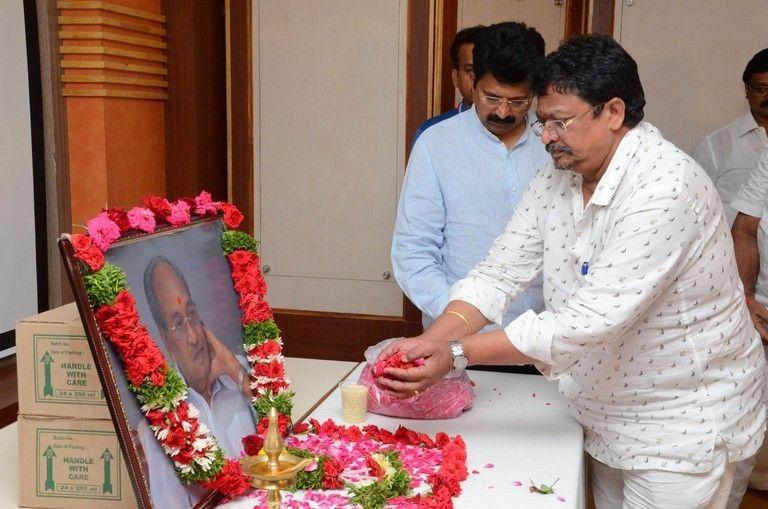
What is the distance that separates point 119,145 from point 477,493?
8.29 feet

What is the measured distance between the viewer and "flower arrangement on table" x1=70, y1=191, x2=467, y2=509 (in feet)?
4.25

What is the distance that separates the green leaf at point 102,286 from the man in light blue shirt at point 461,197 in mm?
1269

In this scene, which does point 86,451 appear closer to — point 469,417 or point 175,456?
point 175,456

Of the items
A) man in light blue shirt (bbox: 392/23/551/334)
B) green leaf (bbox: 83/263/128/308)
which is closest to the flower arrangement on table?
green leaf (bbox: 83/263/128/308)

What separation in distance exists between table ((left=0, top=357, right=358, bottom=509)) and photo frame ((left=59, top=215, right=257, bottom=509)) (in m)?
0.38

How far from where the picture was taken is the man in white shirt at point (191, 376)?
134 centimetres

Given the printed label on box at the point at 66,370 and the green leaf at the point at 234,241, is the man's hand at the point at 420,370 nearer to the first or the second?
the green leaf at the point at 234,241

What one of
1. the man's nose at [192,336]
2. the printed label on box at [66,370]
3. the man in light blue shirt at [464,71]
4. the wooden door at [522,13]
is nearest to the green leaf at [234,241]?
the man's nose at [192,336]

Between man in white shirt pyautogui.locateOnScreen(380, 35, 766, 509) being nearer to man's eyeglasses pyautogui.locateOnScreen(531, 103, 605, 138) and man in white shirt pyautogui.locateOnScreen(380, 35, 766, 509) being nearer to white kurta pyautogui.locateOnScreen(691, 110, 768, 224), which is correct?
man's eyeglasses pyautogui.locateOnScreen(531, 103, 605, 138)

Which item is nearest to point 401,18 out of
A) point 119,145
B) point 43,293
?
point 119,145

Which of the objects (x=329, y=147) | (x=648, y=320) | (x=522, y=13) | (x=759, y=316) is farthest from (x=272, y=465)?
(x=522, y=13)

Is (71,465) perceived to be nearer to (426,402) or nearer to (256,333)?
(256,333)

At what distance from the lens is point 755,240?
2.84 meters

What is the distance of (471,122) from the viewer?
257 centimetres
